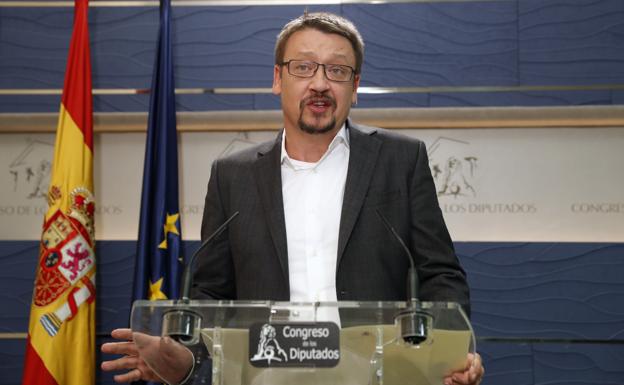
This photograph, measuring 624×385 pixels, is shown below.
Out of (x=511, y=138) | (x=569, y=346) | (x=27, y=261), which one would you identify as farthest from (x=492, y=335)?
(x=27, y=261)

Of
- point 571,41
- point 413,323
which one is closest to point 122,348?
point 413,323

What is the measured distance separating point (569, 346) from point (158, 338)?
107 inches

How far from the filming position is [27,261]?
155 inches

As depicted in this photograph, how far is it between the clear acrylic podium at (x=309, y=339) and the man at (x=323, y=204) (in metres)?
0.61

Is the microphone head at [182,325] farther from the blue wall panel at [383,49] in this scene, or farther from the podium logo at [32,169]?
the podium logo at [32,169]

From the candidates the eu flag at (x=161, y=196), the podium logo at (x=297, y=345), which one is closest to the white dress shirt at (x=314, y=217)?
the podium logo at (x=297, y=345)

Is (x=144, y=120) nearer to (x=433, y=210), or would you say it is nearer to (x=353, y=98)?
(x=353, y=98)

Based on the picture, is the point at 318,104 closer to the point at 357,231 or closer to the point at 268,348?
the point at 357,231

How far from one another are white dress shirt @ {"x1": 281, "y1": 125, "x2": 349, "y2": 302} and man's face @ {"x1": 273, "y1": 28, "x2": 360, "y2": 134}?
0.41 ft

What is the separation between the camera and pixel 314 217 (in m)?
2.25

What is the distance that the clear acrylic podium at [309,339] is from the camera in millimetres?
1419

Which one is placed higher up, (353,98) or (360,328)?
(353,98)

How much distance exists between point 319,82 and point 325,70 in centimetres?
4

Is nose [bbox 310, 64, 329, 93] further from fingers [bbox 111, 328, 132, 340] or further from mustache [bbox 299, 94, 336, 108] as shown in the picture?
fingers [bbox 111, 328, 132, 340]
